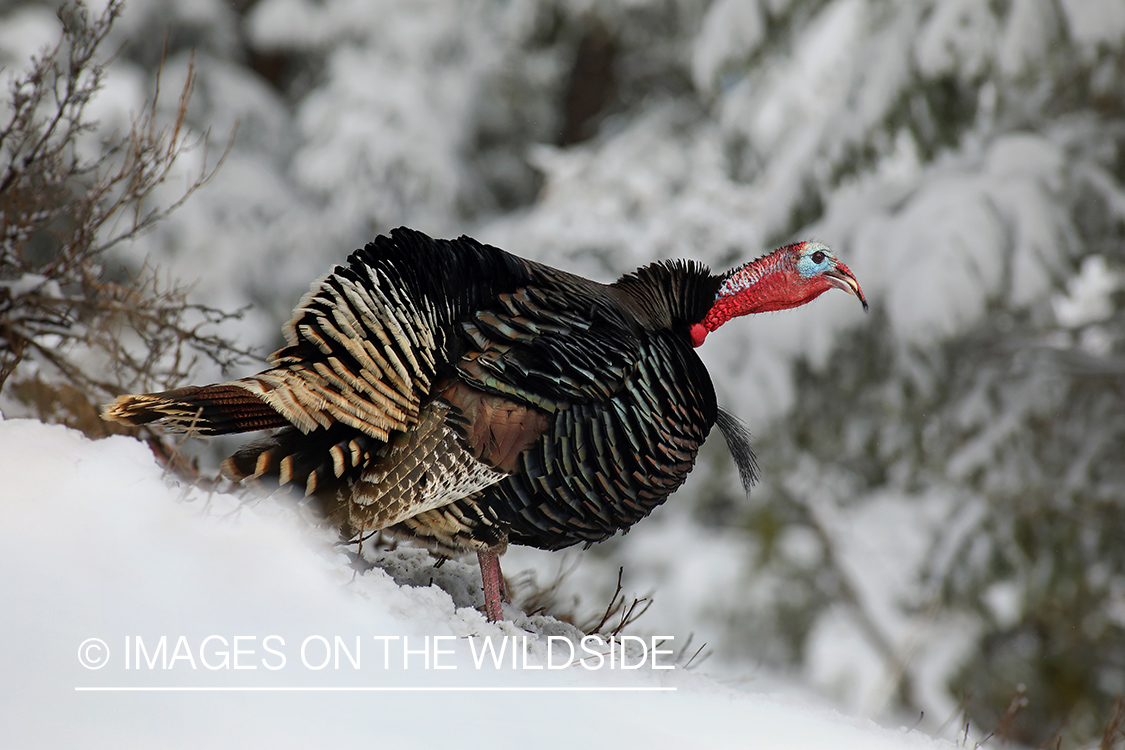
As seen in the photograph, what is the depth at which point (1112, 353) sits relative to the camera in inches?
265

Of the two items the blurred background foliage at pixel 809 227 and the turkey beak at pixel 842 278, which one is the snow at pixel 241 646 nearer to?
the turkey beak at pixel 842 278

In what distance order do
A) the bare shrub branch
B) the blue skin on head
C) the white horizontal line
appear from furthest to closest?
the blue skin on head, the bare shrub branch, the white horizontal line

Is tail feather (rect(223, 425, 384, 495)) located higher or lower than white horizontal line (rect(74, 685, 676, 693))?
higher

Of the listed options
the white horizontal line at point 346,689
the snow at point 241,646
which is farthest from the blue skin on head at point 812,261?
the white horizontal line at point 346,689

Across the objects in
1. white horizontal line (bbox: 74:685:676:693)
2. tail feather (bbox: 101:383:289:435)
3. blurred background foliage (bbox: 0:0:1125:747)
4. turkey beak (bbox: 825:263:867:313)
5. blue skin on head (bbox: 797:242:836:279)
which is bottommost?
white horizontal line (bbox: 74:685:676:693)

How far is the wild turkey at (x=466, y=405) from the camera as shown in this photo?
2348mm

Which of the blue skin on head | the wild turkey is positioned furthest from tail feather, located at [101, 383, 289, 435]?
the blue skin on head

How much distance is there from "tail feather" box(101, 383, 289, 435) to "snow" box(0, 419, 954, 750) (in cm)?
13

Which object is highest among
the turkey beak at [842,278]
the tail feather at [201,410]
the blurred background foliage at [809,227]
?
the blurred background foliage at [809,227]

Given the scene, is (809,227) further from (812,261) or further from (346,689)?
(346,689)

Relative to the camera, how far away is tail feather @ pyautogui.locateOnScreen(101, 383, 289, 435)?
2170 millimetres

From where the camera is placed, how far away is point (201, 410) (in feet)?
7.08

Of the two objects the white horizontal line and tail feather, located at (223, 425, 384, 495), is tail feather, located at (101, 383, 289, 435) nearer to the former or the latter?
tail feather, located at (223, 425, 384, 495)

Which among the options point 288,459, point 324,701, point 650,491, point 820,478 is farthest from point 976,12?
point 324,701
